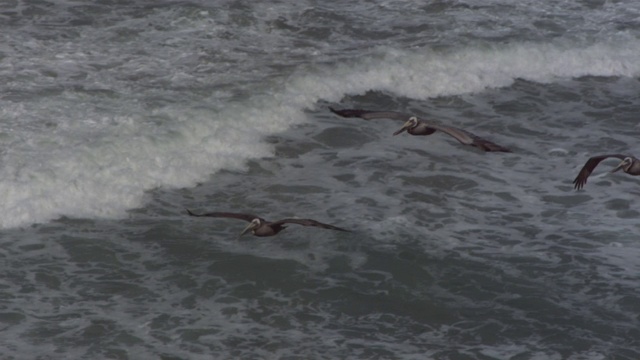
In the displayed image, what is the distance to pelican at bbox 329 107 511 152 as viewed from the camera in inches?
403

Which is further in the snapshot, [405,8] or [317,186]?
[405,8]

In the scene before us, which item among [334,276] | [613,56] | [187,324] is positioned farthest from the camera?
[613,56]

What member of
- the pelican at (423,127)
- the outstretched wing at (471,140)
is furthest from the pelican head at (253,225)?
the outstretched wing at (471,140)

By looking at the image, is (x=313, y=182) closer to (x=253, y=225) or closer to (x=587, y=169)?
(x=253, y=225)

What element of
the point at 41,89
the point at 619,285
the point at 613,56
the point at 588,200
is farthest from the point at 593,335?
the point at 613,56

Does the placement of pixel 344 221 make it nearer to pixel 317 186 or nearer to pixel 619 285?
pixel 317 186

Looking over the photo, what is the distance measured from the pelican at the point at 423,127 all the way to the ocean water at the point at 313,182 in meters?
0.62

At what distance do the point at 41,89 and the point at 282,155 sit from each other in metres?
2.51

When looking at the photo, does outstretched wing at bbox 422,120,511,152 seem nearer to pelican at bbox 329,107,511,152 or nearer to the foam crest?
pelican at bbox 329,107,511,152

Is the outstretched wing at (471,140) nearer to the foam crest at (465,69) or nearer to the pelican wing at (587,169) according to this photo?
A: the pelican wing at (587,169)

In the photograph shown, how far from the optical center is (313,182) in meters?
11.9

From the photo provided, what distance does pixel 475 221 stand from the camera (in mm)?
11297

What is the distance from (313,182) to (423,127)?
3.60 feet

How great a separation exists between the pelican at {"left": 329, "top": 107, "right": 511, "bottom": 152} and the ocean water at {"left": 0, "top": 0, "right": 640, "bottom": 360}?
619 millimetres
